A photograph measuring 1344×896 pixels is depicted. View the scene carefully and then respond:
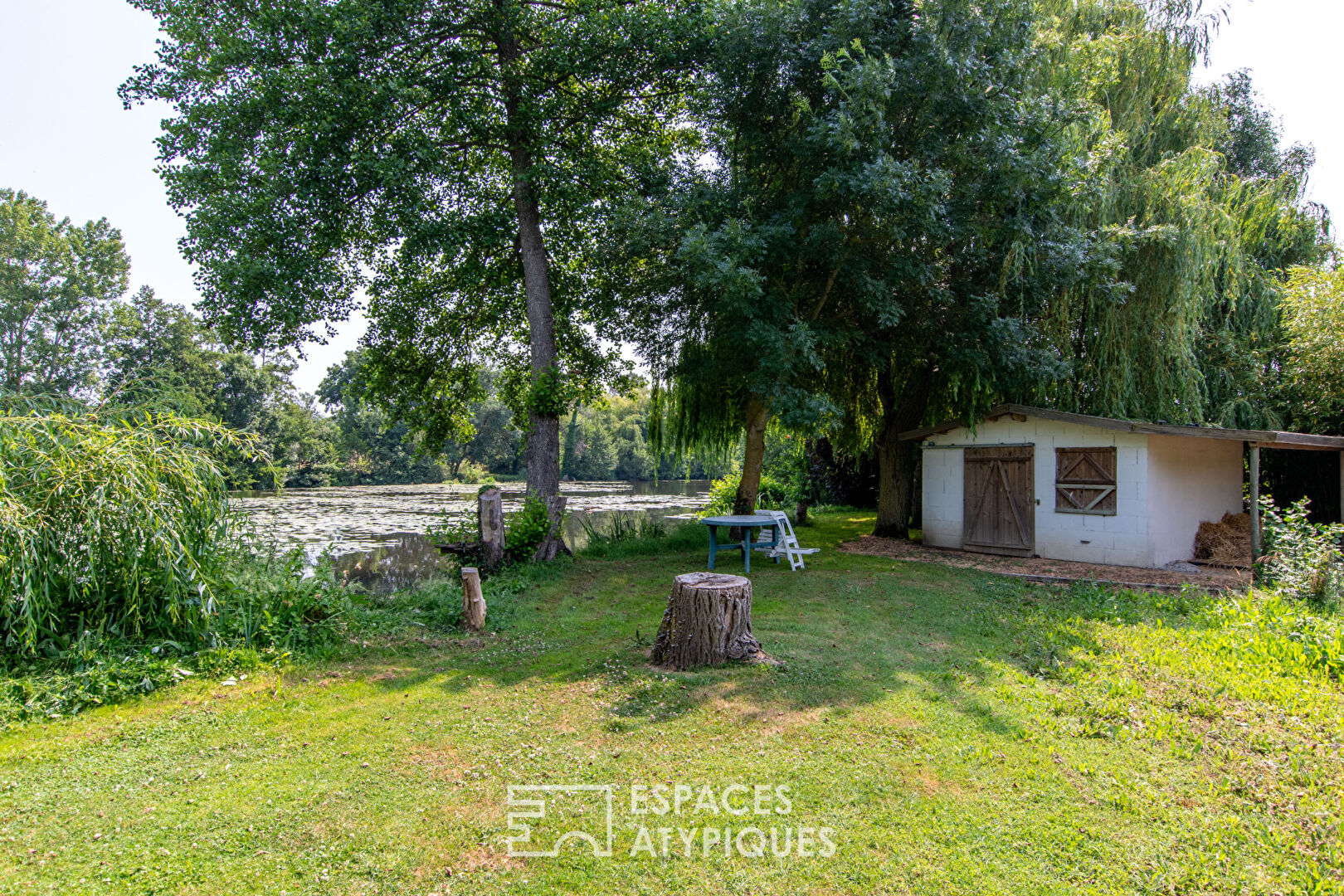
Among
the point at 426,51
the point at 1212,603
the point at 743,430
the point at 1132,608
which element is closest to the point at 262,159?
the point at 426,51

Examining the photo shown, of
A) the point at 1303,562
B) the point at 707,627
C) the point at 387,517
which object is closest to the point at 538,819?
the point at 707,627

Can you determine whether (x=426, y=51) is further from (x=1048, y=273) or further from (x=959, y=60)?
(x=1048, y=273)

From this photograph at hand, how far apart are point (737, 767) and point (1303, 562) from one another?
7245 mm

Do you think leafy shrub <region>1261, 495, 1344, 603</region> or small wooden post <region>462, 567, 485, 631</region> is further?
leafy shrub <region>1261, 495, 1344, 603</region>

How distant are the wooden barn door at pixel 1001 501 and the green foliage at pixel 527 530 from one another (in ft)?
24.3

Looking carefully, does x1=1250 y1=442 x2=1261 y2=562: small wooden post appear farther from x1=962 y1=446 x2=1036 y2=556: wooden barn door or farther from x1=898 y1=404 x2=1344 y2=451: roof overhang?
x1=962 y1=446 x2=1036 y2=556: wooden barn door

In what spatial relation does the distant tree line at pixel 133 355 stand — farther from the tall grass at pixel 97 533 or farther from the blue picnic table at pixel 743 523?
the tall grass at pixel 97 533

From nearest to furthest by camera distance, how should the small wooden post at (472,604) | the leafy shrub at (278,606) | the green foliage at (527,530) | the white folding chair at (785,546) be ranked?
the leafy shrub at (278,606)
the small wooden post at (472,604)
the green foliage at (527,530)
the white folding chair at (785,546)

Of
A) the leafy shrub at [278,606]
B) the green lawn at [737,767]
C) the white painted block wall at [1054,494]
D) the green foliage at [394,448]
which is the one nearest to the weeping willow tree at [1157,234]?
the white painted block wall at [1054,494]

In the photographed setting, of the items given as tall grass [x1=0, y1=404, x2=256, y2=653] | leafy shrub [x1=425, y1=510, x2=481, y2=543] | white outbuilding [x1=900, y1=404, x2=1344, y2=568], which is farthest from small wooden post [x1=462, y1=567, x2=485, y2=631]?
white outbuilding [x1=900, y1=404, x2=1344, y2=568]

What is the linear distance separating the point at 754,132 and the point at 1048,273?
5011 millimetres

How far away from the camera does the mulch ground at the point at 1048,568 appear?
902 cm

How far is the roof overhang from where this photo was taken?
30.5 ft

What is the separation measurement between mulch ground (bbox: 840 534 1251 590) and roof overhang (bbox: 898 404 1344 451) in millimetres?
1869
